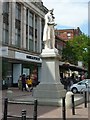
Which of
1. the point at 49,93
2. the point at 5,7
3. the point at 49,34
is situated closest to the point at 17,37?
the point at 5,7

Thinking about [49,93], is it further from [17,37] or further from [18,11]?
[18,11]

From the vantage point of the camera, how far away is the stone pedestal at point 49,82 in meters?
18.6

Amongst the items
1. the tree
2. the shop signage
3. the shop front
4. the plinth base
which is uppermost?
the tree

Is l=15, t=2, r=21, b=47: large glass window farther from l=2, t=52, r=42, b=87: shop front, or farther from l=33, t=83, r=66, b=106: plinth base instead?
l=33, t=83, r=66, b=106: plinth base

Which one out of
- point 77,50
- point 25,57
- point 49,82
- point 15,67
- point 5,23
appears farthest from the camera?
point 77,50

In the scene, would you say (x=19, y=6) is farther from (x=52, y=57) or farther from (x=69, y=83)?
(x=52, y=57)

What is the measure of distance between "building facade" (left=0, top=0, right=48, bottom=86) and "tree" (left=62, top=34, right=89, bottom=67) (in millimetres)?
14574

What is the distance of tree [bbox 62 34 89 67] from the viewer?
6875 centimetres

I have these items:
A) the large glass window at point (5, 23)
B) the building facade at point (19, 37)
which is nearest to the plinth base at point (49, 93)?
the building facade at point (19, 37)

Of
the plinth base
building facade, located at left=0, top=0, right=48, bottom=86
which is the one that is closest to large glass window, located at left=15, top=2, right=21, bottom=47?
building facade, located at left=0, top=0, right=48, bottom=86

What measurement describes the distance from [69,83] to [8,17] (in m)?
11.5

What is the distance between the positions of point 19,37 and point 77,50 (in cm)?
2628

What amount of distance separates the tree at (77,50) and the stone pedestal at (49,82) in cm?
4861

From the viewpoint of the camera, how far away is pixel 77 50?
2778 inches
